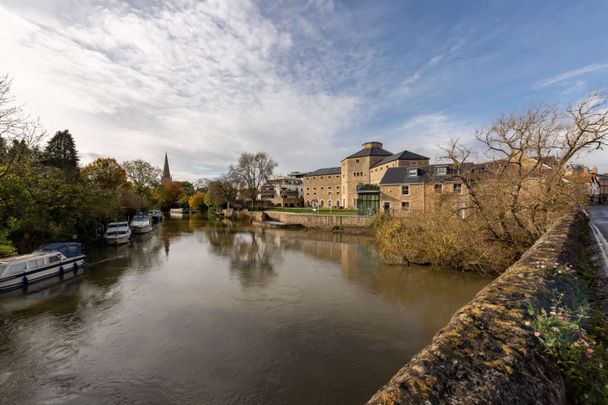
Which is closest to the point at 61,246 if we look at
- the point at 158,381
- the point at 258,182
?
the point at 158,381

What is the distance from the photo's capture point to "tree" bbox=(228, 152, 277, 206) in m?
52.1

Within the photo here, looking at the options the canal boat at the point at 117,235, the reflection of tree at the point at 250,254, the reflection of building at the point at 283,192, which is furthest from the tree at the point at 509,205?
the reflection of building at the point at 283,192

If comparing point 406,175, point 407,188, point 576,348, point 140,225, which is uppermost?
point 406,175

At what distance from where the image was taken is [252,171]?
52.3 meters

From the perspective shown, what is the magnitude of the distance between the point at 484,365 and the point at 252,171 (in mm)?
51839

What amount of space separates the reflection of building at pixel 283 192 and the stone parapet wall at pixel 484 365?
206 feet

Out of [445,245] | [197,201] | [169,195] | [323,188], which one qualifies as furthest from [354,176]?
[169,195]

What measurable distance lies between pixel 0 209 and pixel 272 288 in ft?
48.3

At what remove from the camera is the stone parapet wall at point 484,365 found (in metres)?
1.94

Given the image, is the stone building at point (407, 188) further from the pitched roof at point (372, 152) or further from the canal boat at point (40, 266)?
the canal boat at point (40, 266)

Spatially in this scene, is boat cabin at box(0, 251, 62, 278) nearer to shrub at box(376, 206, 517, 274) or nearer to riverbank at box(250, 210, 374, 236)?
shrub at box(376, 206, 517, 274)

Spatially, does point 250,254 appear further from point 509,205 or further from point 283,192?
point 283,192

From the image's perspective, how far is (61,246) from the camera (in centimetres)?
1552

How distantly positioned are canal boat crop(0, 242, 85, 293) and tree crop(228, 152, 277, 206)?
37062mm
